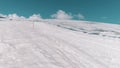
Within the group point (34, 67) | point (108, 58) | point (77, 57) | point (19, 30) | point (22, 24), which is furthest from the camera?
point (22, 24)

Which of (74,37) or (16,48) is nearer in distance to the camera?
(16,48)

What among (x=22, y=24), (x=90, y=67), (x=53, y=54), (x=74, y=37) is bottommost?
(x=90, y=67)

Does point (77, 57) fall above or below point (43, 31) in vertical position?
below

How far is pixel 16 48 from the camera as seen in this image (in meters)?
5.82

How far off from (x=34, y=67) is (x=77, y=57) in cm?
167

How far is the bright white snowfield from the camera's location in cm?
527

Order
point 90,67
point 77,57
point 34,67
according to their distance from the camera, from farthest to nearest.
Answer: point 77,57
point 90,67
point 34,67

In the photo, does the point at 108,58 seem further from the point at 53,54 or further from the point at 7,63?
the point at 7,63

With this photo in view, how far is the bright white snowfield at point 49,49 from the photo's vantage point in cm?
527

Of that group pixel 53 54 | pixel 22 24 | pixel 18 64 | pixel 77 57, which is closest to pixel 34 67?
pixel 18 64

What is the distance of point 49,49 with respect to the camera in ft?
20.2

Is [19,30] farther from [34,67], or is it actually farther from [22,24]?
[34,67]

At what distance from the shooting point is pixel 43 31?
7.64 metres

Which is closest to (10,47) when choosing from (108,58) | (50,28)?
(50,28)
